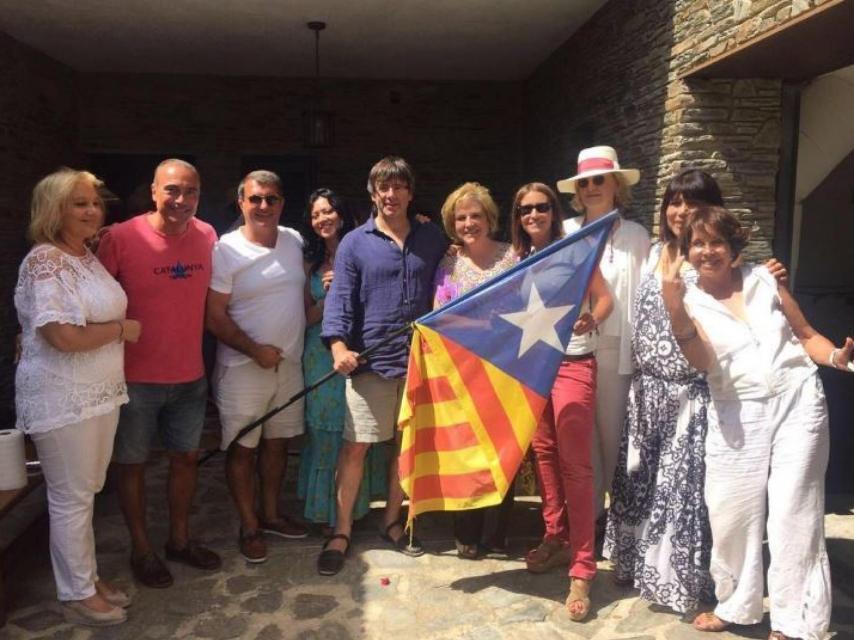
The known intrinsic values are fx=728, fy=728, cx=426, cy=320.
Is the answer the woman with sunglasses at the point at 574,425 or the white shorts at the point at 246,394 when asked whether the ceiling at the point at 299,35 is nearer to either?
the woman with sunglasses at the point at 574,425

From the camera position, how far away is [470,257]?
348cm

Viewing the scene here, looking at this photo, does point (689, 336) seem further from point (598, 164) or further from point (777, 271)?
point (598, 164)

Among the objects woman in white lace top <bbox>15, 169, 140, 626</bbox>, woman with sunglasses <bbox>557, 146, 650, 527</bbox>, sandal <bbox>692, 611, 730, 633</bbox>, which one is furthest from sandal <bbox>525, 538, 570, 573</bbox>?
woman in white lace top <bbox>15, 169, 140, 626</bbox>

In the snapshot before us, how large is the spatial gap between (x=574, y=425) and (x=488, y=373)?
46 cm

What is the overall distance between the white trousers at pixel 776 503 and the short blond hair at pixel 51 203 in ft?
8.68

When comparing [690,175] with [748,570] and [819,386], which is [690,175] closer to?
[819,386]

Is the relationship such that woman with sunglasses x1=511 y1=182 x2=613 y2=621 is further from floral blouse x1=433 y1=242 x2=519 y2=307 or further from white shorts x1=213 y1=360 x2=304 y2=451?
white shorts x1=213 y1=360 x2=304 y2=451

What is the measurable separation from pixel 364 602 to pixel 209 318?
4.71 ft

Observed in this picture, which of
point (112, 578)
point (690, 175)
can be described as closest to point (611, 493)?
point (690, 175)

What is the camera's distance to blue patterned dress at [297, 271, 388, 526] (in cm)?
366

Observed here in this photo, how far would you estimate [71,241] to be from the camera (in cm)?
282

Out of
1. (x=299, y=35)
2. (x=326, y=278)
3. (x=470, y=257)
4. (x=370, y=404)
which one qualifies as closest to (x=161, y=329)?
(x=326, y=278)

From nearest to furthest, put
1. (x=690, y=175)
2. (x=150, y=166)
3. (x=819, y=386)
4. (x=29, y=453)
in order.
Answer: (x=819, y=386) → (x=690, y=175) → (x=29, y=453) → (x=150, y=166)

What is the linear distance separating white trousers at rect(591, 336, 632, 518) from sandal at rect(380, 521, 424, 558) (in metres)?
0.91
